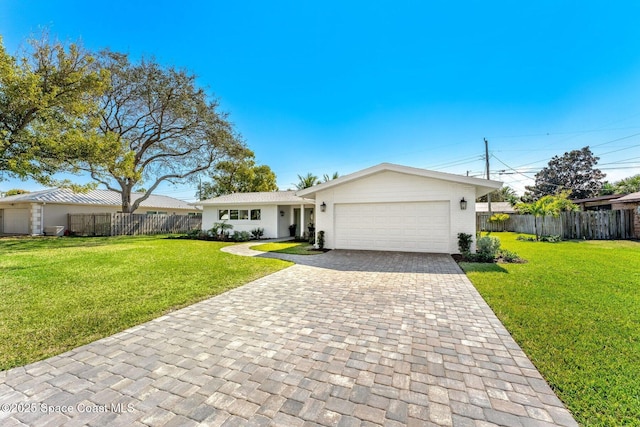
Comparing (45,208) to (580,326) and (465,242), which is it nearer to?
(465,242)

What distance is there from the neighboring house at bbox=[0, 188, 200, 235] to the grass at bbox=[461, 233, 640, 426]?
27668 mm

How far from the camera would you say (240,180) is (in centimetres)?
3331

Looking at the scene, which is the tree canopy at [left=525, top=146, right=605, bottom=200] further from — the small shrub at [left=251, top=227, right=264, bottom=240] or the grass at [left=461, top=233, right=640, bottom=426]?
the small shrub at [left=251, top=227, right=264, bottom=240]

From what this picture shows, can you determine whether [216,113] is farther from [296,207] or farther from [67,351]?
[67,351]

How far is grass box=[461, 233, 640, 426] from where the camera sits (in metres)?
2.30

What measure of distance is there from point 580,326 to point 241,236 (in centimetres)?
1573

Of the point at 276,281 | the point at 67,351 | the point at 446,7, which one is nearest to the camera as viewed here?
the point at 67,351

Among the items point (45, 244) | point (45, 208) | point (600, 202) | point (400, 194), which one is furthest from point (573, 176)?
point (45, 208)

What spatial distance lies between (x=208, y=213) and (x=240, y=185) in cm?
1497

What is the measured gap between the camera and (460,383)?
2531mm

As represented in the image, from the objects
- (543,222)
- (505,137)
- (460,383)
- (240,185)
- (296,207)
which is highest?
(505,137)

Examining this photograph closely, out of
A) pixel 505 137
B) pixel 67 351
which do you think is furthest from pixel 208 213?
pixel 505 137

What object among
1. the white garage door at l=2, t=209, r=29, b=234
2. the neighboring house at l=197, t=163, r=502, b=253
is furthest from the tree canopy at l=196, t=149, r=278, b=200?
the neighboring house at l=197, t=163, r=502, b=253

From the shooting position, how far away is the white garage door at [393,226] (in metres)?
10.7
